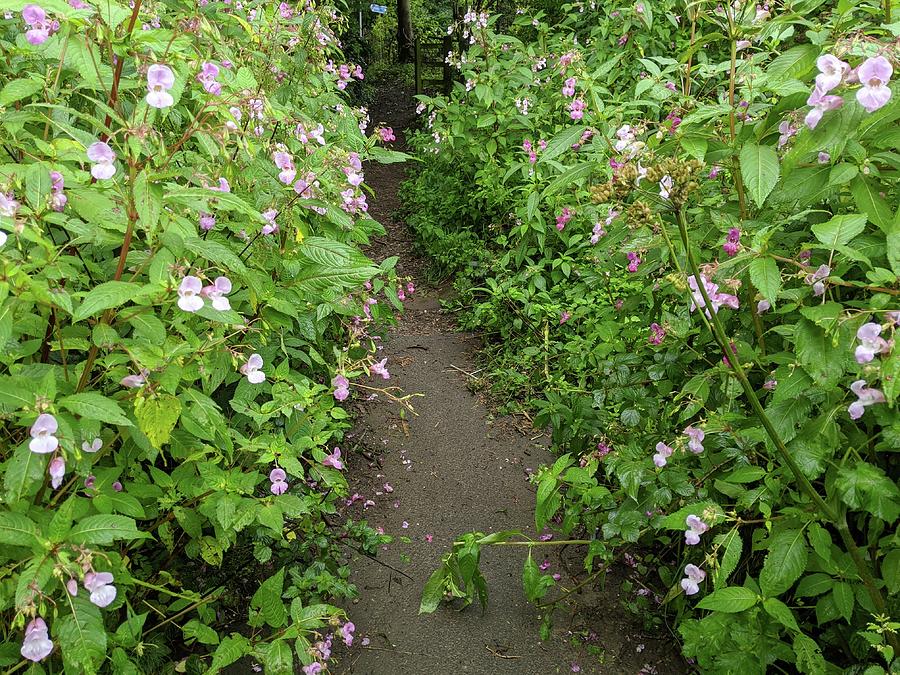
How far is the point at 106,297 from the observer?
52.6 inches

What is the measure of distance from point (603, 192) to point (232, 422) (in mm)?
1365

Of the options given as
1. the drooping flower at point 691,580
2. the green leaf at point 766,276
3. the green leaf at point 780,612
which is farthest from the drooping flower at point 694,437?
the green leaf at point 766,276

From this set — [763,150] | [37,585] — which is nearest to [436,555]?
[37,585]

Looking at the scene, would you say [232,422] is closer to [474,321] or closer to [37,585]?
[37,585]

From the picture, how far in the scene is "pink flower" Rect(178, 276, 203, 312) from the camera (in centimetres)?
142

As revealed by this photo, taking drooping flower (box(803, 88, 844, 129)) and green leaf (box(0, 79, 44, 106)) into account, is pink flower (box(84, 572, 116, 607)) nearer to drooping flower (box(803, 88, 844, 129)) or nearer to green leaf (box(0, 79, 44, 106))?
green leaf (box(0, 79, 44, 106))

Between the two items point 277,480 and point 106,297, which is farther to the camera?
point 277,480

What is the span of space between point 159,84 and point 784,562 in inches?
72.1

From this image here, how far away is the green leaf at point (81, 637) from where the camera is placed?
1.33 meters

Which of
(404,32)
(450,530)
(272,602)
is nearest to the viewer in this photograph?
(272,602)

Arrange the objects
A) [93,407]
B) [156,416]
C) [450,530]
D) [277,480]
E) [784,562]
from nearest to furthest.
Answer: [93,407] → [156,416] → [784,562] → [277,480] → [450,530]

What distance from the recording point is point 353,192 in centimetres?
299

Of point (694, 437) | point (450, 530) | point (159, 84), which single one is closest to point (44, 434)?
point (159, 84)

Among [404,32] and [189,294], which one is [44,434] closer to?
[189,294]
